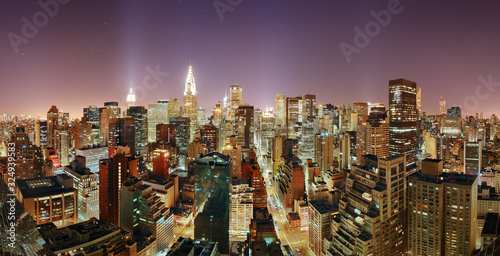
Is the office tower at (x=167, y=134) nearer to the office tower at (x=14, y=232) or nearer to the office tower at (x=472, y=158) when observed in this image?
the office tower at (x=472, y=158)

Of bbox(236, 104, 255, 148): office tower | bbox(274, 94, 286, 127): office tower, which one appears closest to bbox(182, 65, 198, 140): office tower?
bbox(236, 104, 255, 148): office tower

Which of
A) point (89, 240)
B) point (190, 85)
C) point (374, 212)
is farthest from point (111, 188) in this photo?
point (190, 85)

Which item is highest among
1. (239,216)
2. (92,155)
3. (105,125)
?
(105,125)

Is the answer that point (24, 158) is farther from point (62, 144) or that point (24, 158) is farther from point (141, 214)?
point (141, 214)

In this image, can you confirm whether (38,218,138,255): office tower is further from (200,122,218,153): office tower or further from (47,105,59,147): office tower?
(200,122,218,153): office tower

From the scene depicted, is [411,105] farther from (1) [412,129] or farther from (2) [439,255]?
(2) [439,255]

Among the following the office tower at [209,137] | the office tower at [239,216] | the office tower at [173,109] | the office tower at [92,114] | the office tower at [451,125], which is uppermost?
the office tower at [173,109]

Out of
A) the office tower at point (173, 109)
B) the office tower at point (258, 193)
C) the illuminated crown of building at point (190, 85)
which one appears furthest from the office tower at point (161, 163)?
the illuminated crown of building at point (190, 85)
